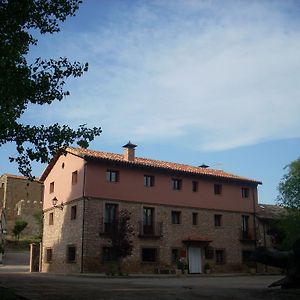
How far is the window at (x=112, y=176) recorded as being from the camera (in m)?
32.7

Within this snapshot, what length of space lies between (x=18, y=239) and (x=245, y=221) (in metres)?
35.7

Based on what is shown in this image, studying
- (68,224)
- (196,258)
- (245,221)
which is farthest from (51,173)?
(245,221)

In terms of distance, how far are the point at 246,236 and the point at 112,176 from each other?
1281 cm

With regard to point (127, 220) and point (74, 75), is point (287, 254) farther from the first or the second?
point (127, 220)

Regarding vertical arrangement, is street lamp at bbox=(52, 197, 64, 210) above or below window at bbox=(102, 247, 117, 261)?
above

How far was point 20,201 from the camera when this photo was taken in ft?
232

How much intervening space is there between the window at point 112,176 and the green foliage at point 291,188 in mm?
11912

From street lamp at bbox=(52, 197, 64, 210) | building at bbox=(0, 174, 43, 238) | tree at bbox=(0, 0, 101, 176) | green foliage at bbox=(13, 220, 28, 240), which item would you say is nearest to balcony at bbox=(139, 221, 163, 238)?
street lamp at bbox=(52, 197, 64, 210)

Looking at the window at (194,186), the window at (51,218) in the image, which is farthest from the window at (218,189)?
the window at (51,218)

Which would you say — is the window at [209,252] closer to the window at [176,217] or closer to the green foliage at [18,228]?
the window at [176,217]

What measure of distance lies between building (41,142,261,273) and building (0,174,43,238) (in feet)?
101

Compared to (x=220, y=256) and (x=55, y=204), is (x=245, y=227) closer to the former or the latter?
(x=220, y=256)

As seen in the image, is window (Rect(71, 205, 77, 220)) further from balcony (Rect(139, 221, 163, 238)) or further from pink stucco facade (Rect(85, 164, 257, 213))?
balcony (Rect(139, 221, 163, 238))

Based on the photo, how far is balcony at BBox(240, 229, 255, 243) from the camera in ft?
124
